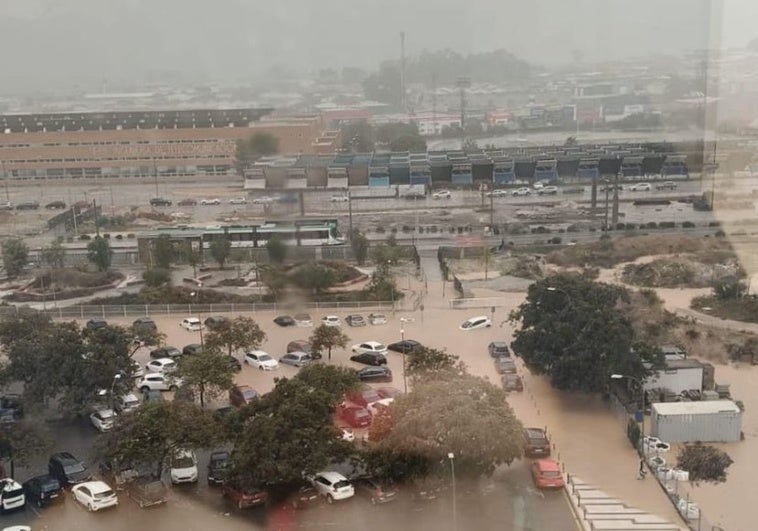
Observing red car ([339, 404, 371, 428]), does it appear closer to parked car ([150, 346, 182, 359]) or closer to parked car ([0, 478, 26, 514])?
parked car ([0, 478, 26, 514])

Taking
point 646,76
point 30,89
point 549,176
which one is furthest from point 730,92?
point 30,89

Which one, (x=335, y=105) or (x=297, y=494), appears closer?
(x=297, y=494)

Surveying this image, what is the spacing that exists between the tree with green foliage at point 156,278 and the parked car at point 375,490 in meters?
3.17

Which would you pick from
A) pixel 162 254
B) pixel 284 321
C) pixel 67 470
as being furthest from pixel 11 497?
pixel 162 254

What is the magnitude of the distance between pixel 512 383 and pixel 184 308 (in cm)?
233

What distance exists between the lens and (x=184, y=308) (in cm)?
511

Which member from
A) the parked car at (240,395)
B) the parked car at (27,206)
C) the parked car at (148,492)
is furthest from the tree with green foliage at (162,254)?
the parked car at (27,206)

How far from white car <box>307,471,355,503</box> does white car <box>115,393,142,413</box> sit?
1.00 metres

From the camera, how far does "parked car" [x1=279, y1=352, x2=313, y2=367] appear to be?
4.06 m

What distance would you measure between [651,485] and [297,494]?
112 cm

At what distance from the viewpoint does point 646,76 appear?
583 inches

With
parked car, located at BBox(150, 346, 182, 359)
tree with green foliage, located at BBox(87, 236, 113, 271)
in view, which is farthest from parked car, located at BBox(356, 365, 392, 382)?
tree with green foliage, located at BBox(87, 236, 113, 271)

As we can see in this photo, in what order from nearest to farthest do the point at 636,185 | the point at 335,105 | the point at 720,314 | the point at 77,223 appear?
1. the point at 720,314
2. the point at 77,223
3. the point at 636,185
4. the point at 335,105

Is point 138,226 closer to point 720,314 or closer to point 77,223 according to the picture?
point 77,223
